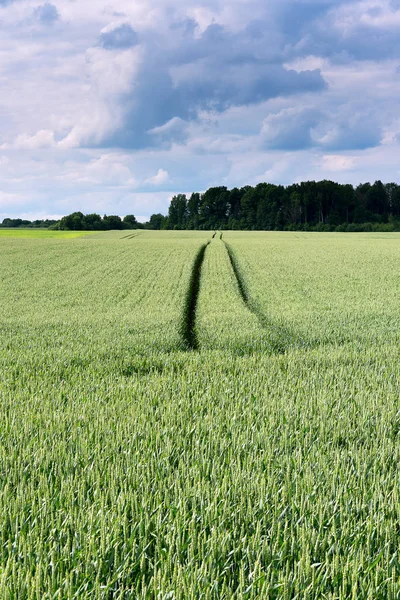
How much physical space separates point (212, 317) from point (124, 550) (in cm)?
1296

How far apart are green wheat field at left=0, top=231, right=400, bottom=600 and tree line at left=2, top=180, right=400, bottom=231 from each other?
11105 centimetres

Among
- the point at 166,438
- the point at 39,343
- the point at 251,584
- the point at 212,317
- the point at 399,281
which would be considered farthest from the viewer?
the point at 399,281

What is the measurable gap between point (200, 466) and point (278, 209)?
420 ft

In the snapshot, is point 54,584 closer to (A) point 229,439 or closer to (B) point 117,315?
(A) point 229,439

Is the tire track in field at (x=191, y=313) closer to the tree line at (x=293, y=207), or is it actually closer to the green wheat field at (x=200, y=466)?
the green wheat field at (x=200, y=466)

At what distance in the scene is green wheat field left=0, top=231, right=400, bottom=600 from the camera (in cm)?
317

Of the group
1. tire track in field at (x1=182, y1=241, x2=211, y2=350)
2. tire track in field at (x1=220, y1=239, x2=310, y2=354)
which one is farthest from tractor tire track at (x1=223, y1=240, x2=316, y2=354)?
tire track in field at (x1=182, y1=241, x2=211, y2=350)

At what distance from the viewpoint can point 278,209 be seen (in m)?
129

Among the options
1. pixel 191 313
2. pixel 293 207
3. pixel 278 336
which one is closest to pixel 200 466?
pixel 278 336

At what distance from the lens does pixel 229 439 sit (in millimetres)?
5445

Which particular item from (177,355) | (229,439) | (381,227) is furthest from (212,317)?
(381,227)

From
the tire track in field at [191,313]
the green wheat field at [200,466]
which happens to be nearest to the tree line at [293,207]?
the tire track in field at [191,313]

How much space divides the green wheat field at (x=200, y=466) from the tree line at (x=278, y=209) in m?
→ 111

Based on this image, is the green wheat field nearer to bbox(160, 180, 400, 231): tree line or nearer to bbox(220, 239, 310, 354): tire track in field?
bbox(220, 239, 310, 354): tire track in field
